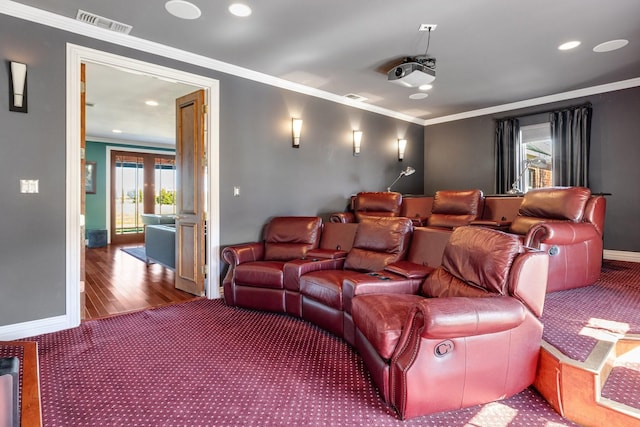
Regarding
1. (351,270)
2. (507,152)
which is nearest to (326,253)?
(351,270)

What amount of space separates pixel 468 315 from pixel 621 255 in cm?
459

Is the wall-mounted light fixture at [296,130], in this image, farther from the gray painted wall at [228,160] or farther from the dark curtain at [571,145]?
the dark curtain at [571,145]

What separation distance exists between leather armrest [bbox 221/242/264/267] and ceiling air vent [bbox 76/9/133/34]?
7.21 ft

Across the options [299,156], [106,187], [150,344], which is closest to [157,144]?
[106,187]

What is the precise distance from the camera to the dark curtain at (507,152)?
549 centimetres

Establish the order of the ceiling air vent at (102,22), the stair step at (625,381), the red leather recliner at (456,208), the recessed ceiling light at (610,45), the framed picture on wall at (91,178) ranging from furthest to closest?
the framed picture on wall at (91,178) → the red leather recliner at (456,208) → the recessed ceiling light at (610,45) → the ceiling air vent at (102,22) → the stair step at (625,381)

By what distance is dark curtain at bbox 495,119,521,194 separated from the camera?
5.49 meters

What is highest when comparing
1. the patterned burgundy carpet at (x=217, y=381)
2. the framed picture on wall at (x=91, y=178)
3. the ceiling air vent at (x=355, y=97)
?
the ceiling air vent at (x=355, y=97)

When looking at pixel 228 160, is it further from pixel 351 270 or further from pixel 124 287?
pixel 124 287

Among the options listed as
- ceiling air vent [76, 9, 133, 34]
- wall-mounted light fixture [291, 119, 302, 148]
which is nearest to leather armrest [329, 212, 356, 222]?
wall-mounted light fixture [291, 119, 302, 148]

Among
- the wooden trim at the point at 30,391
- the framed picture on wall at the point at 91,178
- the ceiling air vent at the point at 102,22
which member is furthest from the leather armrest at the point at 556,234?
the framed picture on wall at the point at 91,178

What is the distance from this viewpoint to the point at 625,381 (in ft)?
5.97

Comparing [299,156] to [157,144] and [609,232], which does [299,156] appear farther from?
[157,144]

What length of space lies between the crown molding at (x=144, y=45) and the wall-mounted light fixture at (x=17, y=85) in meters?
0.41
